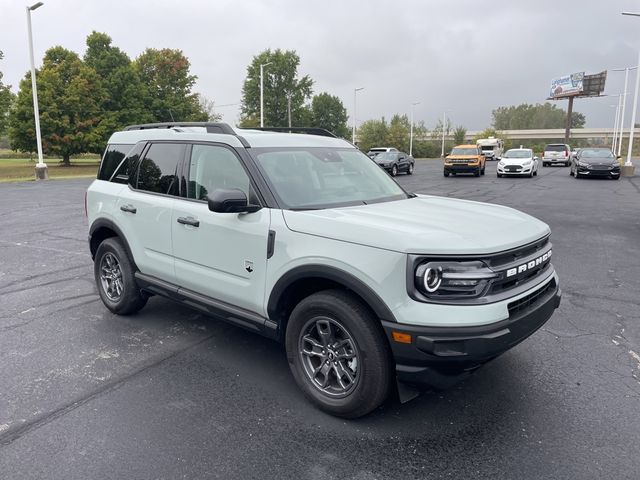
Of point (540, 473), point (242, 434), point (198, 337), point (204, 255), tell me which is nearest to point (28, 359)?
point (198, 337)

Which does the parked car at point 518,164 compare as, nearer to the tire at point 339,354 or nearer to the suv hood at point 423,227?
the suv hood at point 423,227

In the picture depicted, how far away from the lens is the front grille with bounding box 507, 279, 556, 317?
298 centimetres

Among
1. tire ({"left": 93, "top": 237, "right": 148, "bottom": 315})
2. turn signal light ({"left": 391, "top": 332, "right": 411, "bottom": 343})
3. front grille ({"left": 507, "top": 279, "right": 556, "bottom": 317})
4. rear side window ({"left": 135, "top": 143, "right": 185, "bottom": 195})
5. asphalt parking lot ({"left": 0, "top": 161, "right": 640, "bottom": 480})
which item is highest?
rear side window ({"left": 135, "top": 143, "right": 185, "bottom": 195})

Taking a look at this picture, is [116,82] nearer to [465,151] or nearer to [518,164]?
[465,151]

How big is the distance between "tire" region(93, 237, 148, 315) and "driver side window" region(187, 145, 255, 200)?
1270 millimetres

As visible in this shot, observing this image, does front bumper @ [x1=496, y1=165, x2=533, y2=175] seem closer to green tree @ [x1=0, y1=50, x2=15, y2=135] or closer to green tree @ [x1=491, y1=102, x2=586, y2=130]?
green tree @ [x1=0, y1=50, x2=15, y2=135]

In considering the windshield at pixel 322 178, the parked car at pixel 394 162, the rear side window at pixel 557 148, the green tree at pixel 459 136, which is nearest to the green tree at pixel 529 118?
the green tree at pixel 459 136

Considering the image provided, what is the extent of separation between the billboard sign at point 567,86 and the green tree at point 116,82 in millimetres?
82526

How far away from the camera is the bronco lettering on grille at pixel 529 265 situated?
2992mm

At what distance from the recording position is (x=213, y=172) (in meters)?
4.04

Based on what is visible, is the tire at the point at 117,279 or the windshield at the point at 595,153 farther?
the windshield at the point at 595,153

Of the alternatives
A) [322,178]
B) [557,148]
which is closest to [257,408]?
[322,178]

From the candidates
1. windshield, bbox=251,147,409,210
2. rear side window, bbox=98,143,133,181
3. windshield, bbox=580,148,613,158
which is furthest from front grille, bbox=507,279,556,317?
windshield, bbox=580,148,613,158

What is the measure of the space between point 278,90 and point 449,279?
81.2 m
